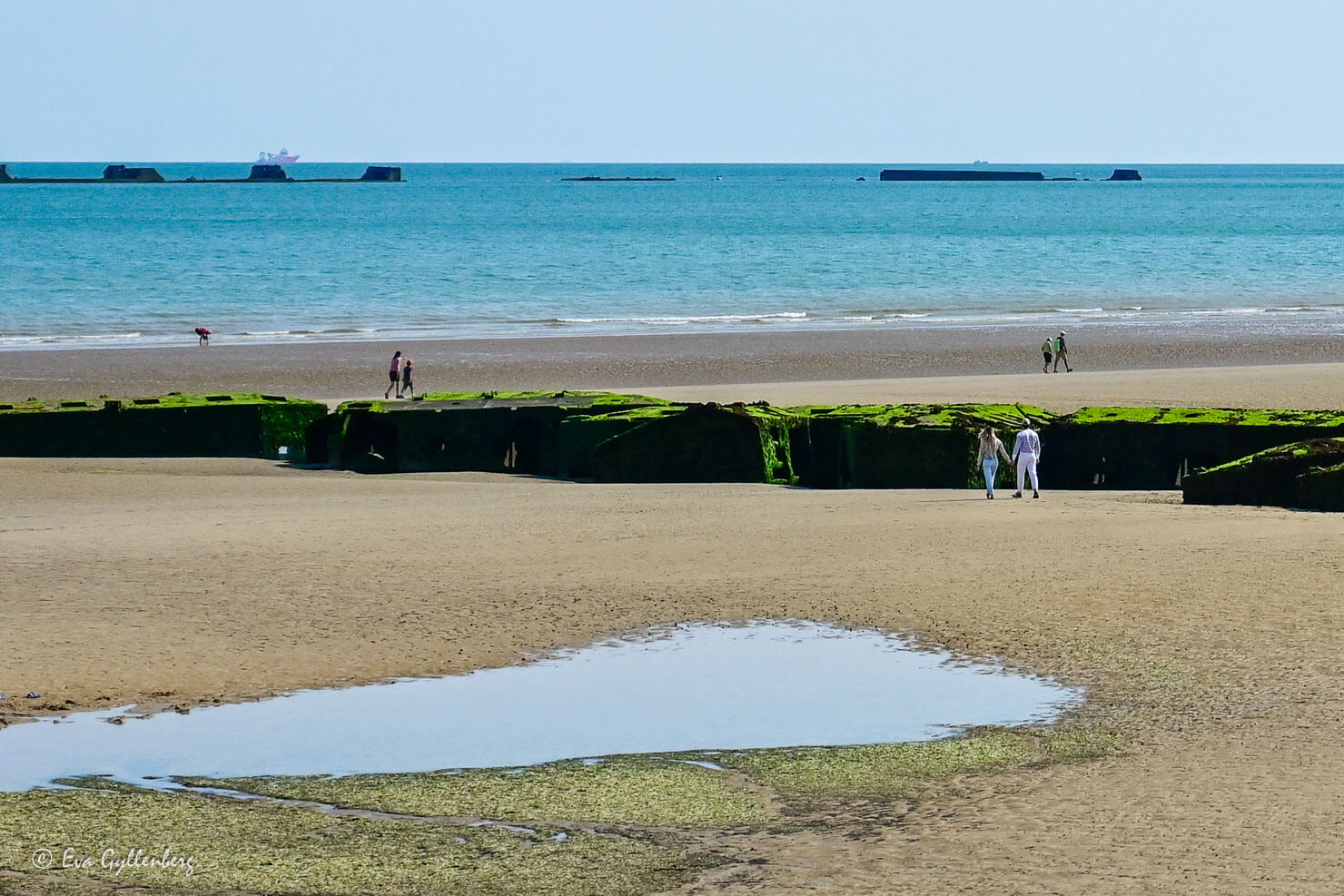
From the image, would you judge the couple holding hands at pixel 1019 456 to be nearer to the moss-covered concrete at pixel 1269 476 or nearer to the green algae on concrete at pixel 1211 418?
the moss-covered concrete at pixel 1269 476

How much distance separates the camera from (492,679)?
35.0ft

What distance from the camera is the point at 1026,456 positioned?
61.1 feet

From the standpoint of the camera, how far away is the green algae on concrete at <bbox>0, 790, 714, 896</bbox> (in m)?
6.87

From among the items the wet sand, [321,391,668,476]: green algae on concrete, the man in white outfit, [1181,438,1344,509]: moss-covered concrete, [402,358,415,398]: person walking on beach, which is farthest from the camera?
the wet sand

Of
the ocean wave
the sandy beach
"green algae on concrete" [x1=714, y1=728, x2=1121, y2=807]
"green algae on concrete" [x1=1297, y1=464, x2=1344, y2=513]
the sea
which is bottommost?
"green algae on concrete" [x1=714, y1=728, x2=1121, y2=807]

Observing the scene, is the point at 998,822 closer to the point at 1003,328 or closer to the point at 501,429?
the point at 501,429

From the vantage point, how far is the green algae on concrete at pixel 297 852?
6871 mm

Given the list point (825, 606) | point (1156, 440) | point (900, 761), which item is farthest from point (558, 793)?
point (1156, 440)

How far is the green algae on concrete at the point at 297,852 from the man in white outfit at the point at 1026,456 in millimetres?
12030

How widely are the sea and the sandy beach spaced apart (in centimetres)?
2729

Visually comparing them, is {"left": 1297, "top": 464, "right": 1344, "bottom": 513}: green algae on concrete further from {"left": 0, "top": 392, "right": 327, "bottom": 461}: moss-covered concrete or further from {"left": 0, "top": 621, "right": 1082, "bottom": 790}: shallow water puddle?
{"left": 0, "top": 392, "right": 327, "bottom": 461}: moss-covered concrete

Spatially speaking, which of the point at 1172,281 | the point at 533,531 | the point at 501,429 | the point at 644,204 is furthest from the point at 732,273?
the point at 644,204

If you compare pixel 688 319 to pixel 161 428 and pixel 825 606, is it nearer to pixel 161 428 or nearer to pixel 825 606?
pixel 161 428

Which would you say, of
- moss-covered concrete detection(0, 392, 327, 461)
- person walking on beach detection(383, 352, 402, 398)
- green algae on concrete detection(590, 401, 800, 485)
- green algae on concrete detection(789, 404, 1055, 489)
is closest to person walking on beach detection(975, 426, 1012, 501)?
green algae on concrete detection(789, 404, 1055, 489)
